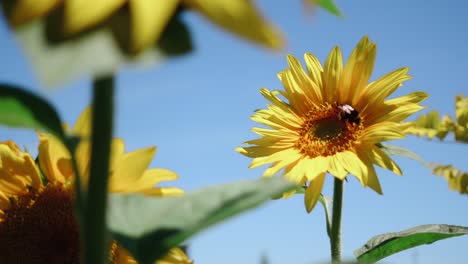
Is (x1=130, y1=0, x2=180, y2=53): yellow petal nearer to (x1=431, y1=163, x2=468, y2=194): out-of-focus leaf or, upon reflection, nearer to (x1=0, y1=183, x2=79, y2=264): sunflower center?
(x1=0, y1=183, x2=79, y2=264): sunflower center

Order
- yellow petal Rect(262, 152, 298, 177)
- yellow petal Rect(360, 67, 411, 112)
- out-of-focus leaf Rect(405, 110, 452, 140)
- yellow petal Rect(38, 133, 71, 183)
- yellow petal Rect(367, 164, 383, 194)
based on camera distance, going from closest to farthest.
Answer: yellow petal Rect(38, 133, 71, 183) < yellow petal Rect(367, 164, 383, 194) < yellow petal Rect(262, 152, 298, 177) < yellow petal Rect(360, 67, 411, 112) < out-of-focus leaf Rect(405, 110, 452, 140)

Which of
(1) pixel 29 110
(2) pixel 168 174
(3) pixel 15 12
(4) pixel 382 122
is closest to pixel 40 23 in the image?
(3) pixel 15 12

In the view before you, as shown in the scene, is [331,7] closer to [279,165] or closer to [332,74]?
[279,165]

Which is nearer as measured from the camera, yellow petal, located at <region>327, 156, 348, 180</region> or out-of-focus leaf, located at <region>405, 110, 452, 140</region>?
yellow petal, located at <region>327, 156, 348, 180</region>

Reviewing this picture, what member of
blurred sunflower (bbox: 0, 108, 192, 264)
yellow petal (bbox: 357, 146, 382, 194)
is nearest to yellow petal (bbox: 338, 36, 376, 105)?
yellow petal (bbox: 357, 146, 382, 194)

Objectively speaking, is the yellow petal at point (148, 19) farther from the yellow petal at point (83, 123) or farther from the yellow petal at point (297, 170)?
the yellow petal at point (297, 170)

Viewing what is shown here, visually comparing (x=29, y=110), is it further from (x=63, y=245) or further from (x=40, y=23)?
(x=63, y=245)
